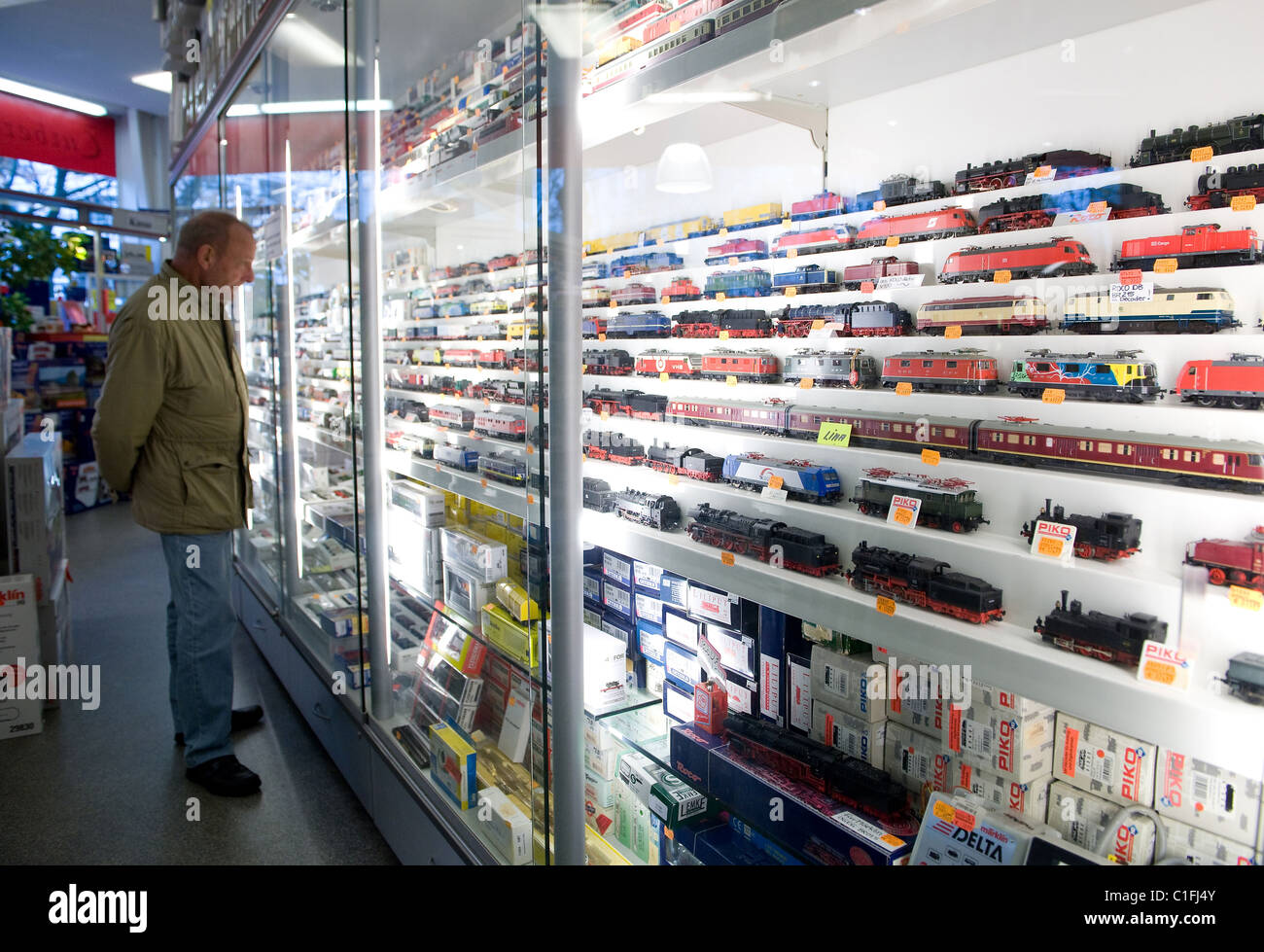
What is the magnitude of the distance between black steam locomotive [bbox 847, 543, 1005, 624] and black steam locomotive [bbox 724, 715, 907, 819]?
553 millimetres

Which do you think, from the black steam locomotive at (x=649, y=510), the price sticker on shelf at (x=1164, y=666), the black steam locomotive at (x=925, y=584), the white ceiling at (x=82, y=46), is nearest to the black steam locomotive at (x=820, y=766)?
the black steam locomotive at (x=925, y=584)

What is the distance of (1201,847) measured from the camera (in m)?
1.70

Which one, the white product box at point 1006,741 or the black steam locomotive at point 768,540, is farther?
the black steam locomotive at point 768,540

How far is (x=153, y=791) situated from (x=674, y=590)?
7.33 ft

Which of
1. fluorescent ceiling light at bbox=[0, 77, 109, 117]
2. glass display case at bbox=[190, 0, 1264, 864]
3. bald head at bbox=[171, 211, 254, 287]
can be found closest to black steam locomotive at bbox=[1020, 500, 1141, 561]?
glass display case at bbox=[190, 0, 1264, 864]

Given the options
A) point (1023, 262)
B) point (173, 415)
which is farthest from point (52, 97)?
point (1023, 262)

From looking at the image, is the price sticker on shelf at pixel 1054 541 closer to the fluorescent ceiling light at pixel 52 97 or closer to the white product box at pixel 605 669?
the white product box at pixel 605 669

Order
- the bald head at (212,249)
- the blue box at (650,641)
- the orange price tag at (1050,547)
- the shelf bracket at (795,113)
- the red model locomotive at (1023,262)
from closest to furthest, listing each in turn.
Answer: the orange price tag at (1050,547) < the red model locomotive at (1023,262) < the shelf bracket at (795,113) < the bald head at (212,249) < the blue box at (650,641)

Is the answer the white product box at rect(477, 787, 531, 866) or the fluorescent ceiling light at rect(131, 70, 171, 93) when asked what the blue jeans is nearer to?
the white product box at rect(477, 787, 531, 866)

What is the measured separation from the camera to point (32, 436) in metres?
5.00

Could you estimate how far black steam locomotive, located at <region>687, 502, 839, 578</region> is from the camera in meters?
2.16

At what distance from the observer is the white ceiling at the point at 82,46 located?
22.0 ft

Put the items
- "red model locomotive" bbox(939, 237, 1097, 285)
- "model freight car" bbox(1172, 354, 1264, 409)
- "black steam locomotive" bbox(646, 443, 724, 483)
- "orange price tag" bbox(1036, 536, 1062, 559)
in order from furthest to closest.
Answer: "black steam locomotive" bbox(646, 443, 724, 483), "red model locomotive" bbox(939, 237, 1097, 285), "orange price tag" bbox(1036, 536, 1062, 559), "model freight car" bbox(1172, 354, 1264, 409)

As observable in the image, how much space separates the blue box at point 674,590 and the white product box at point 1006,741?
1131 millimetres
